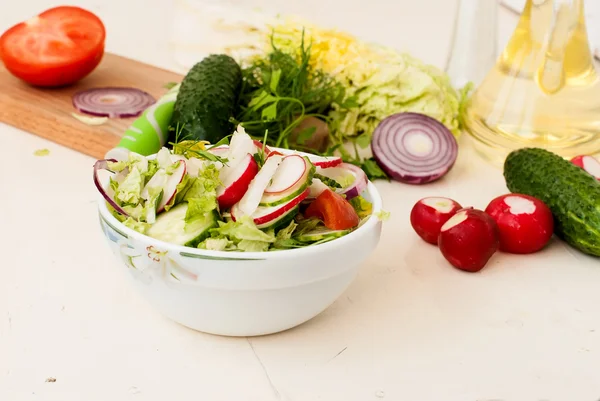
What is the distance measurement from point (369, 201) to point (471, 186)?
2.15 feet

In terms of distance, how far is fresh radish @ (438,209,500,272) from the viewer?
4.53 feet

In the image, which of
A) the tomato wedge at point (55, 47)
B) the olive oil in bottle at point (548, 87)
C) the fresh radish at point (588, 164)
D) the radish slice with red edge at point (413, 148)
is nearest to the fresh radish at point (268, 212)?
the radish slice with red edge at point (413, 148)

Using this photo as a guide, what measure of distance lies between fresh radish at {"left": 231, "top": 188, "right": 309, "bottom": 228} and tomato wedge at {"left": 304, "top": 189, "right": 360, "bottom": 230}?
48 millimetres

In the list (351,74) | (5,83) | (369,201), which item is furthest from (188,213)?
(5,83)

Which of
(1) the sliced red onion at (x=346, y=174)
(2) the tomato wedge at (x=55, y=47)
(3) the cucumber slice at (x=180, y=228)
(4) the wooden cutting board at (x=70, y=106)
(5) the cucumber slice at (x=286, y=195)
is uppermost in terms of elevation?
(5) the cucumber slice at (x=286, y=195)

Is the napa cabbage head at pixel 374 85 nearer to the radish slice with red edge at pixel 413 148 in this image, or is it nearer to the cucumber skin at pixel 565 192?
the radish slice with red edge at pixel 413 148

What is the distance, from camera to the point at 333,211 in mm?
1114

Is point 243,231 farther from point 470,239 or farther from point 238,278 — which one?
point 470,239

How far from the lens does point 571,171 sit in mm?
1536

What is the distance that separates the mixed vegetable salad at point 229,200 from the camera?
1.06 m

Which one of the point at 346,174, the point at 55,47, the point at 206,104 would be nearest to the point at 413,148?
the point at 206,104

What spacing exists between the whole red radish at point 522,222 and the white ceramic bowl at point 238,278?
0.41m

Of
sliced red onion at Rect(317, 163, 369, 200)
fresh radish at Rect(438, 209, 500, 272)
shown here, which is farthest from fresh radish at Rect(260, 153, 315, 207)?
fresh radish at Rect(438, 209, 500, 272)

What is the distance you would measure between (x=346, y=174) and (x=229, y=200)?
242 millimetres
